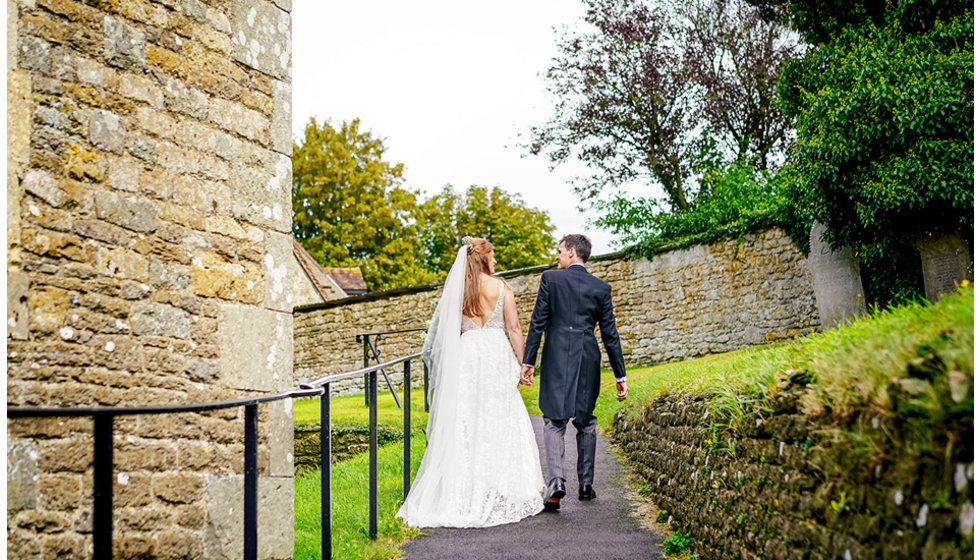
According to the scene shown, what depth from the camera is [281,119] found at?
4625mm

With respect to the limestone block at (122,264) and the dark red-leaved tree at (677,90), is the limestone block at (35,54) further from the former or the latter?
the dark red-leaved tree at (677,90)

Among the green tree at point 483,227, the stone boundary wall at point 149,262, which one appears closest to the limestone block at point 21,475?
the stone boundary wall at point 149,262

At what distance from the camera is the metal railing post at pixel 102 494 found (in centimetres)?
236

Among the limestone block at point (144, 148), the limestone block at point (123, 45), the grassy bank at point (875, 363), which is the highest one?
the limestone block at point (123, 45)

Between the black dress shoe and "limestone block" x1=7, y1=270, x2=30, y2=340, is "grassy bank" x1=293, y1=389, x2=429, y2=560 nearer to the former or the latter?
the black dress shoe

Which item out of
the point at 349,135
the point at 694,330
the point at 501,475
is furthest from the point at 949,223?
the point at 349,135

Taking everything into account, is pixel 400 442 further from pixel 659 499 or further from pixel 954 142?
pixel 954 142

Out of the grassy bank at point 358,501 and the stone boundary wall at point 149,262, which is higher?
the stone boundary wall at point 149,262

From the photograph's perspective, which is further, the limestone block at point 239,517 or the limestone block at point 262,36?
the limestone block at point 262,36

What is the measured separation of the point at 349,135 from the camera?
3038cm

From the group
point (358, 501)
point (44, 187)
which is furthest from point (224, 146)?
point (358, 501)

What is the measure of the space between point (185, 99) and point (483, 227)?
32949 millimetres

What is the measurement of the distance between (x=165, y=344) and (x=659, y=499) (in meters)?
3.44

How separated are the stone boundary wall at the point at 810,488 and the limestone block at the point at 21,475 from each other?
316 centimetres
